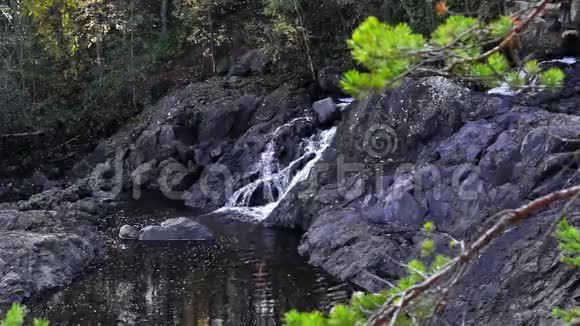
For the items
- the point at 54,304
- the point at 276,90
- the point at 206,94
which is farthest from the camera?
the point at 206,94

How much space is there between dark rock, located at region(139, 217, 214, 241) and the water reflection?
0.51 meters

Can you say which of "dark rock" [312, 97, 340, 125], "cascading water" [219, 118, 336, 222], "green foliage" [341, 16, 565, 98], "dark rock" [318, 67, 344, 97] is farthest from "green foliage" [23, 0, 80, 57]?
"green foliage" [341, 16, 565, 98]

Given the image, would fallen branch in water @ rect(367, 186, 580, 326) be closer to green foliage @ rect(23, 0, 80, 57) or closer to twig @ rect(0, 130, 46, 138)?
twig @ rect(0, 130, 46, 138)

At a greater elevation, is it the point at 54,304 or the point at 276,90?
the point at 276,90

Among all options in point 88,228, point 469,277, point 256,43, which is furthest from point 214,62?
point 469,277

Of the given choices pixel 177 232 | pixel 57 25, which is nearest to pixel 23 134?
pixel 57 25

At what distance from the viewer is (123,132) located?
30297 mm

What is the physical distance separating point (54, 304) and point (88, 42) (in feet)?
76.7

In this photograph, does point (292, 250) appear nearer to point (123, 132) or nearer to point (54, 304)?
point (54, 304)

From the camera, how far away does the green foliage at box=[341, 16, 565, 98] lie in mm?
4367

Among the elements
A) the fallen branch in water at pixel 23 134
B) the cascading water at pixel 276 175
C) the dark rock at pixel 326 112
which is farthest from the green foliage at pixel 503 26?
the fallen branch in water at pixel 23 134

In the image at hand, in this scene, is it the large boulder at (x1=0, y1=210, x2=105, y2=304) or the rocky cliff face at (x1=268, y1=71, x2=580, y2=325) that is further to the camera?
the large boulder at (x1=0, y1=210, x2=105, y2=304)

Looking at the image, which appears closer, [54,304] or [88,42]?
[54,304]

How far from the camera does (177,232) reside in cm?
1894
